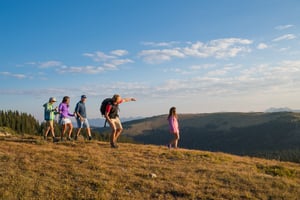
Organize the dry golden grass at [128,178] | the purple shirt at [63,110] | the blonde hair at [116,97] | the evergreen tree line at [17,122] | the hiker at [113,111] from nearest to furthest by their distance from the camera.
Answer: the dry golden grass at [128,178]
the hiker at [113,111]
the blonde hair at [116,97]
the purple shirt at [63,110]
the evergreen tree line at [17,122]

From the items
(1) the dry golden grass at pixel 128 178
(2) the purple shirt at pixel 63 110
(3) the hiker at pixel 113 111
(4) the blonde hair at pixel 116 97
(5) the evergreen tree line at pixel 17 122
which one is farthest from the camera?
(5) the evergreen tree line at pixel 17 122

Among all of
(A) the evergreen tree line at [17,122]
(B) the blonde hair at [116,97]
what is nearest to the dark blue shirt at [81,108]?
(B) the blonde hair at [116,97]

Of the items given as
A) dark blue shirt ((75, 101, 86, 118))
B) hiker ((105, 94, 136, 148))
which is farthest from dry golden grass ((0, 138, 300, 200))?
dark blue shirt ((75, 101, 86, 118))

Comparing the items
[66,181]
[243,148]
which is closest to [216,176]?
[66,181]

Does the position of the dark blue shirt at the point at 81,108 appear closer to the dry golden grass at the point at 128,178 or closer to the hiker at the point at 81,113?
the hiker at the point at 81,113

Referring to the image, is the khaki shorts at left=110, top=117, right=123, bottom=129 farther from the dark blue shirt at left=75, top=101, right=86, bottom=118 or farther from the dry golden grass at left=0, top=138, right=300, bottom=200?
the dark blue shirt at left=75, top=101, right=86, bottom=118

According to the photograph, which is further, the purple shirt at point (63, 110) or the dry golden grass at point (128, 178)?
the purple shirt at point (63, 110)

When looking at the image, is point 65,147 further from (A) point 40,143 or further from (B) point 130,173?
(B) point 130,173

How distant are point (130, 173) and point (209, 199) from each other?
3.45 m

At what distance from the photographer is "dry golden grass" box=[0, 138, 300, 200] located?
912 centimetres

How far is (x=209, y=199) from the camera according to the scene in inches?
354

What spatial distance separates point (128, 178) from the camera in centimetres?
1062

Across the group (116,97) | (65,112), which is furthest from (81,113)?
(116,97)

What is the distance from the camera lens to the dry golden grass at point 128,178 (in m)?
9.12
